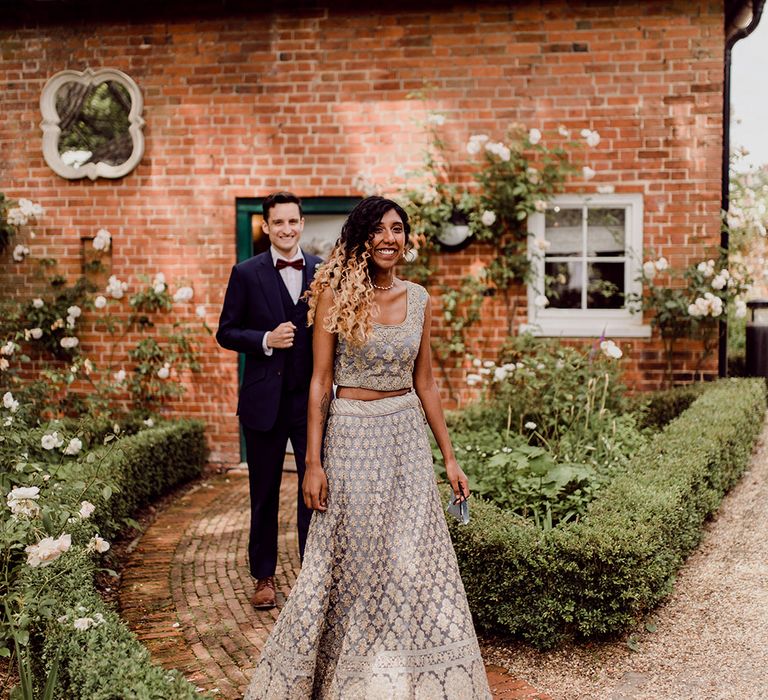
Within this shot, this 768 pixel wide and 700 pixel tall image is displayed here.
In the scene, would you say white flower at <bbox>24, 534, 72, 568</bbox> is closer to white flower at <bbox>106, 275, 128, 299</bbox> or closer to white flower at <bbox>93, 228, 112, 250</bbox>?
white flower at <bbox>106, 275, 128, 299</bbox>

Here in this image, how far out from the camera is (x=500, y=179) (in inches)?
308

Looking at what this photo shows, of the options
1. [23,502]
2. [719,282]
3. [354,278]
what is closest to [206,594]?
[23,502]

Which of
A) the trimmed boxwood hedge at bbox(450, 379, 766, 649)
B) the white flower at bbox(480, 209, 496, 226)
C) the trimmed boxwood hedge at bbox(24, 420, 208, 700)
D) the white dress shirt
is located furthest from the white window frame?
the trimmed boxwood hedge at bbox(24, 420, 208, 700)

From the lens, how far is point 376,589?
3158mm

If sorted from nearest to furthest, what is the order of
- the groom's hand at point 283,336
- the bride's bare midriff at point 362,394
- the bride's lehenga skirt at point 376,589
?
the bride's lehenga skirt at point 376,589, the bride's bare midriff at point 362,394, the groom's hand at point 283,336

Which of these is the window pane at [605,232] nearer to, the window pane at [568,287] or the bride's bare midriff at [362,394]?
the window pane at [568,287]

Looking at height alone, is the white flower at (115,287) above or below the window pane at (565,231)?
below

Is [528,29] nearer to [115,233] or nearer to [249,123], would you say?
[249,123]

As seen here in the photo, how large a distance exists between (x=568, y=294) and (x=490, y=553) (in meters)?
4.41

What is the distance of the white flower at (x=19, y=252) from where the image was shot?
8.41 meters

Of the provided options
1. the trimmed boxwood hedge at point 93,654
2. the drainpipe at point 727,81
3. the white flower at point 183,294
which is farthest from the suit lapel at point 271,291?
the drainpipe at point 727,81

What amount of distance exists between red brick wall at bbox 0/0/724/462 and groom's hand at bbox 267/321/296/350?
4.13m

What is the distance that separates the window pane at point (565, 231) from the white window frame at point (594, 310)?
3.8 inches

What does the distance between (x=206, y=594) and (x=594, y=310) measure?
4729mm
